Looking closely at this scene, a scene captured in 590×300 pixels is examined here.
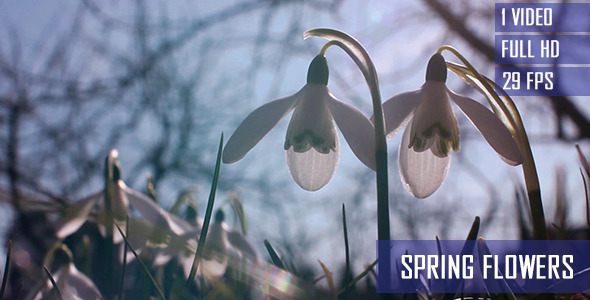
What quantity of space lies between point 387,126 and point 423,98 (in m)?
0.09

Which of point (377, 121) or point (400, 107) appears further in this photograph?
point (400, 107)

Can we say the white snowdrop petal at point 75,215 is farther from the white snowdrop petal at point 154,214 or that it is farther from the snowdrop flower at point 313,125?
the snowdrop flower at point 313,125

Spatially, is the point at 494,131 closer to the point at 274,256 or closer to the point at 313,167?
the point at 313,167

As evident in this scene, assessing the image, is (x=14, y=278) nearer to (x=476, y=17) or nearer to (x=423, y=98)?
(x=423, y=98)

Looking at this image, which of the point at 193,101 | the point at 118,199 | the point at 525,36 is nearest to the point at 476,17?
the point at 525,36

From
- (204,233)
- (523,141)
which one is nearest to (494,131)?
(523,141)

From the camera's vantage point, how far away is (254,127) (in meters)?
1.03

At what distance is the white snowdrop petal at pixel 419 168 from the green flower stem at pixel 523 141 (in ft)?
0.51

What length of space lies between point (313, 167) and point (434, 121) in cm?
28

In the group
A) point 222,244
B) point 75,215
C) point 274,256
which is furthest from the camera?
point 222,244

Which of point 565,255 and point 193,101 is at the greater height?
point 193,101

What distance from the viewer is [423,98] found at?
3.53 ft

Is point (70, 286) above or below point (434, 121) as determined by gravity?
below

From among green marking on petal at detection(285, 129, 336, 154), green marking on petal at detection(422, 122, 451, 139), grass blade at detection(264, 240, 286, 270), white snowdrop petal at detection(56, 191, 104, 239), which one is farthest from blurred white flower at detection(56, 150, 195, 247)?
green marking on petal at detection(422, 122, 451, 139)
